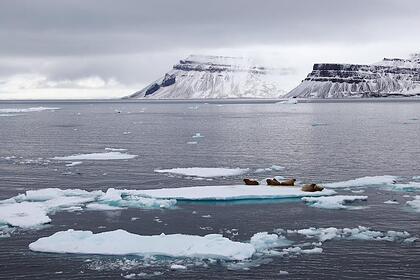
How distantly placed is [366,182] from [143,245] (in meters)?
20.4

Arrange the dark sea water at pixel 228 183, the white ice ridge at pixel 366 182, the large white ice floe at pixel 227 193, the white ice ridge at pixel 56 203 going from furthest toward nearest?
the white ice ridge at pixel 366 182 → the large white ice floe at pixel 227 193 → the white ice ridge at pixel 56 203 → the dark sea water at pixel 228 183

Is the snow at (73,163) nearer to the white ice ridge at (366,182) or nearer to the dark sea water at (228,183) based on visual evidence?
the dark sea water at (228,183)

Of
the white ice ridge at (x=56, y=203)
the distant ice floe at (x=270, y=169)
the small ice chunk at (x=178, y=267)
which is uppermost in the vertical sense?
the white ice ridge at (x=56, y=203)

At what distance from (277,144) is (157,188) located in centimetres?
3202

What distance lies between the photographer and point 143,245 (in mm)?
27031

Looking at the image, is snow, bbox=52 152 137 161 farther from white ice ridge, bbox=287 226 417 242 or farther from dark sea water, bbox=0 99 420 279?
white ice ridge, bbox=287 226 417 242

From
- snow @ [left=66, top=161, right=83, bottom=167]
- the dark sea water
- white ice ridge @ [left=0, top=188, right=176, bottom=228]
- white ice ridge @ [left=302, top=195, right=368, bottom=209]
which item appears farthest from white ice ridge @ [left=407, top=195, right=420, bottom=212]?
snow @ [left=66, top=161, right=83, bottom=167]

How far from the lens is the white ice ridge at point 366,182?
135 feet

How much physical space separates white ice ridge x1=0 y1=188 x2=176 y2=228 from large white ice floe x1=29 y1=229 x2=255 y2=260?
174 inches

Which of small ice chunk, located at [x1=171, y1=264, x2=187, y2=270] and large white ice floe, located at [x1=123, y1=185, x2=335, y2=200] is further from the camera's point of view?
large white ice floe, located at [x1=123, y1=185, x2=335, y2=200]

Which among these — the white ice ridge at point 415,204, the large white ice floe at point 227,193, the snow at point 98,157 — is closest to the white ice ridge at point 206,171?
the large white ice floe at point 227,193

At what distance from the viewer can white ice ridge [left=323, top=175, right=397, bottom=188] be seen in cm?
4129

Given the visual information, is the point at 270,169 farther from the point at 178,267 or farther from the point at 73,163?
the point at 178,267

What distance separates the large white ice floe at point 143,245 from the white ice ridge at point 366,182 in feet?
52.3
